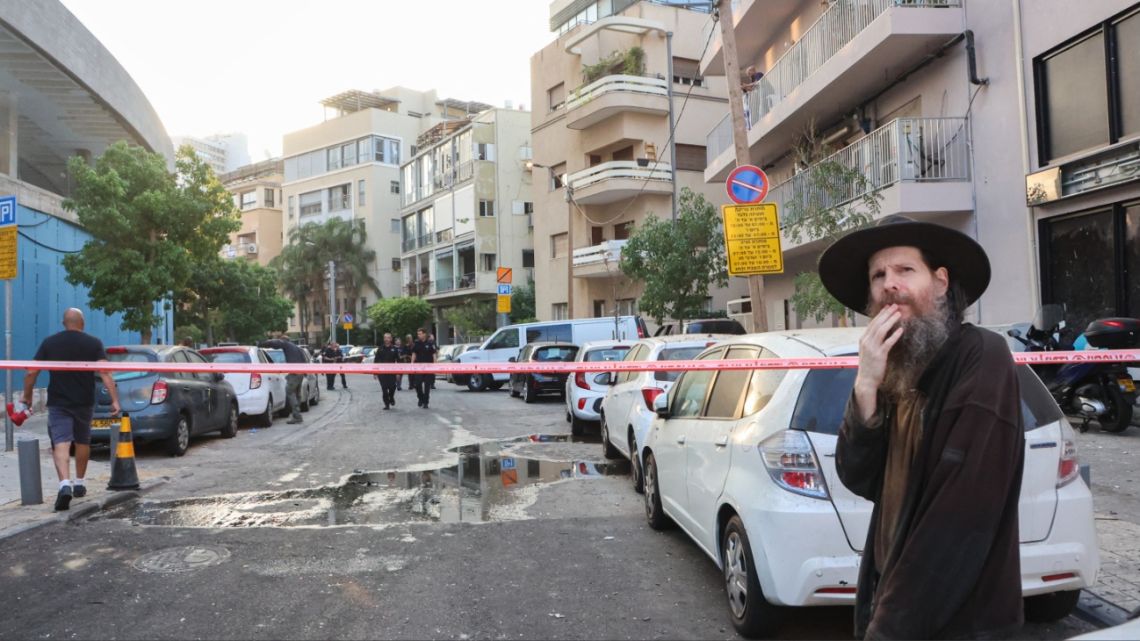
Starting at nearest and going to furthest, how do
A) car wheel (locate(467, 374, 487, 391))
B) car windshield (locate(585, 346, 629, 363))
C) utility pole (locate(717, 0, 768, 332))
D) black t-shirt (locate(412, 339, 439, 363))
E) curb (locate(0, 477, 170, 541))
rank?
curb (locate(0, 477, 170, 541)), utility pole (locate(717, 0, 768, 332)), car windshield (locate(585, 346, 629, 363)), black t-shirt (locate(412, 339, 439, 363)), car wheel (locate(467, 374, 487, 391))

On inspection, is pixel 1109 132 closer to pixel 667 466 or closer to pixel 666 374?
pixel 666 374

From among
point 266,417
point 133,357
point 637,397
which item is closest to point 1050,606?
point 637,397

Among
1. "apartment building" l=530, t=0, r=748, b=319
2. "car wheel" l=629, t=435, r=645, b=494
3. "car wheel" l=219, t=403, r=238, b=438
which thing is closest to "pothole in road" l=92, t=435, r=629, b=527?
"car wheel" l=629, t=435, r=645, b=494

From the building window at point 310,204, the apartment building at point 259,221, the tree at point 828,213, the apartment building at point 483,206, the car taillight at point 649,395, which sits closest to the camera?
the car taillight at point 649,395

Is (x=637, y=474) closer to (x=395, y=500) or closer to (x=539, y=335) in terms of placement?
(x=395, y=500)

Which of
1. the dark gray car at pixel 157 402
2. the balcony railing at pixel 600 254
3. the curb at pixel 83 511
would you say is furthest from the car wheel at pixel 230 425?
the balcony railing at pixel 600 254

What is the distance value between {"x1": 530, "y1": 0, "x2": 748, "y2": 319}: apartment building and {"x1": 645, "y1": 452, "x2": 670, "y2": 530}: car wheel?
2522 centimetres

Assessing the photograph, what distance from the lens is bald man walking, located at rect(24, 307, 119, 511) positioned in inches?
298

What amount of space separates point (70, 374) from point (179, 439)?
12.9ft

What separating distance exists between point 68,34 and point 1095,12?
1811 centimetres

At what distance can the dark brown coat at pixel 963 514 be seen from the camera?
181 centimetres

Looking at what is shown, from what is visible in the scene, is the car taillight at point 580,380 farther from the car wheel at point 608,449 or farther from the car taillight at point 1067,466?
the car taillight at point 1067,466

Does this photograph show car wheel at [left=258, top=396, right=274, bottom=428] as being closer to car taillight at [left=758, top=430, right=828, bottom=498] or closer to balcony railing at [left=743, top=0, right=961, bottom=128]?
balcony railing at [left=743, top=0, right=961, bottom=128]

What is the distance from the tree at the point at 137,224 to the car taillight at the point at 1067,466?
1755cm
